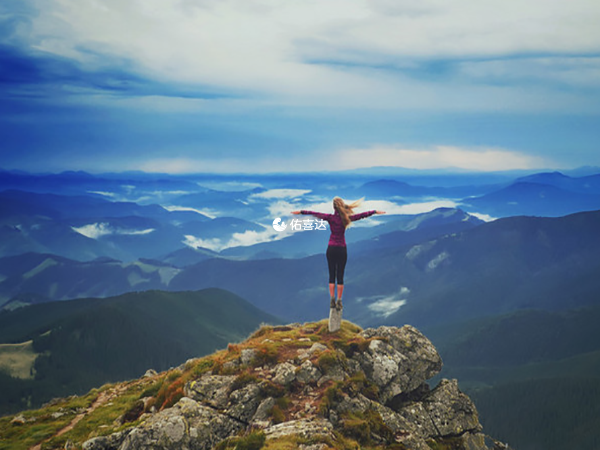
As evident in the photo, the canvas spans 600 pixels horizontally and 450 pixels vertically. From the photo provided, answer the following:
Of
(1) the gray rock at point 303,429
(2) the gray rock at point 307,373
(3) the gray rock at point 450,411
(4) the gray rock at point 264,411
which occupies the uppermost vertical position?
(2) the gray rock at point 307,373

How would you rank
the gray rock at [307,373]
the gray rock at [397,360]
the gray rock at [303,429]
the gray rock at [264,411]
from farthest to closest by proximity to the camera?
the gray rock at [397,360] → the gray rock at [307,373] → the gray rock at [264,411] → the gray rock at [303,429]

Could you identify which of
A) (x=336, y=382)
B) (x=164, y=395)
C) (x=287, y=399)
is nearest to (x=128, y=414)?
(x=164, y=395)

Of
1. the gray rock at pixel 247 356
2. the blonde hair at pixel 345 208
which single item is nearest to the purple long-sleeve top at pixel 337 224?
the blonde hair at pixel 345 208

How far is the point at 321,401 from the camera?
24.9 metres

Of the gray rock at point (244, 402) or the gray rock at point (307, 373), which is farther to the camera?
the gray rock at point (307, 373)

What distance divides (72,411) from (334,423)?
75.7ft

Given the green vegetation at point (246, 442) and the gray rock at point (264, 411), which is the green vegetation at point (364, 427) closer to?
the gray rock at point (264, 411)

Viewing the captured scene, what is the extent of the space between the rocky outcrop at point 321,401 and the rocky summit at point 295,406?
0.19 feet

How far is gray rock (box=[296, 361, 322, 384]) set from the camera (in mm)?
26938

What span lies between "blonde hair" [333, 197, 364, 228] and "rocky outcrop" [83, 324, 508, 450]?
26.2 feet

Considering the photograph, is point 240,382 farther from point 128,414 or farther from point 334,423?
point 128,414

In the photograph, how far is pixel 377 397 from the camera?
91.6 feet

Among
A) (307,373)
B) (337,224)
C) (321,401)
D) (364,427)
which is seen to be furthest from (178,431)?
(337,224)

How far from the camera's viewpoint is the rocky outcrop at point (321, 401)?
2311 centimetres
